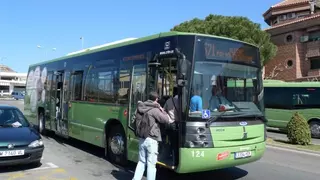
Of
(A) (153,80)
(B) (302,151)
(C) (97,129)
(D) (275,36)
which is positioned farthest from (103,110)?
(D) (275,36)

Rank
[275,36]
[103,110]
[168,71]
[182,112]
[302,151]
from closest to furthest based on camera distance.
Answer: [182,112] → [168,71] → [103,110] → [302,151] → [275,36]

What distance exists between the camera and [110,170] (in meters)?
8.37

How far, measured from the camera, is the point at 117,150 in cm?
885

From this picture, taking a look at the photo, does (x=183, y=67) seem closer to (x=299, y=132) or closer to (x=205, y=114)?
(x=205, y=114)

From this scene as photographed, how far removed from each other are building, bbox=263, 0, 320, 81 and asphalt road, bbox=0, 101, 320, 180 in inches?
954

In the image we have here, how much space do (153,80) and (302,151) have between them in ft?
23.1

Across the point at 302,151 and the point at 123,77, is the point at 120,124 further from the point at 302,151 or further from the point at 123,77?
the point at 302,151

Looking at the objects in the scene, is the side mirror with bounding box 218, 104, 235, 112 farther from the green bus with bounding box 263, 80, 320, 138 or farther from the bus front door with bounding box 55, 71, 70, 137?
the green bus with bounding box 263, 80, 320, 138

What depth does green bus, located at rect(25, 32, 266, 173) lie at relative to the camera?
6566 millimetres

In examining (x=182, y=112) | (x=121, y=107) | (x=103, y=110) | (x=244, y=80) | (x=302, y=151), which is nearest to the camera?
(x=182, y=112)

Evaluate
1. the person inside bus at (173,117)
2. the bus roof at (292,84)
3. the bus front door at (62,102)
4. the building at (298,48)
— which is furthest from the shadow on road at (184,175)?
the building at (298,48)

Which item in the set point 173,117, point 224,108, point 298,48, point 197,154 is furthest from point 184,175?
point 298,48

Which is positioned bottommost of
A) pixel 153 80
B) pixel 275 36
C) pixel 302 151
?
pixel 302 151

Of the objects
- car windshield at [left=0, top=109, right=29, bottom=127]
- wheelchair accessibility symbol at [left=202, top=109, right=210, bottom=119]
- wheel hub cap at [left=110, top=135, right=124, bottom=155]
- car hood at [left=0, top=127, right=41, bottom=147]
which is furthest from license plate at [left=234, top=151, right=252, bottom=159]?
car windshield at [left=0, top=109, right=29, bottom=127]
